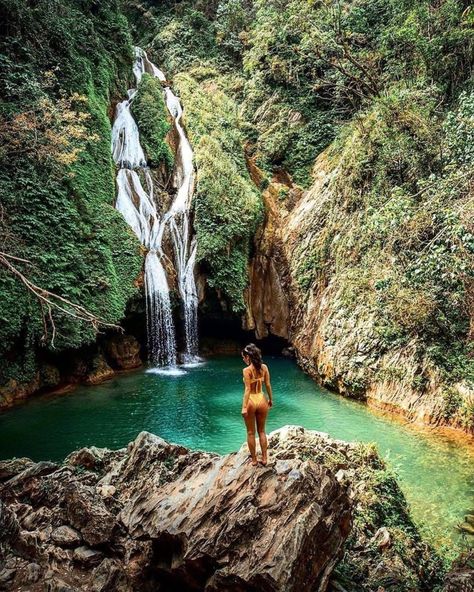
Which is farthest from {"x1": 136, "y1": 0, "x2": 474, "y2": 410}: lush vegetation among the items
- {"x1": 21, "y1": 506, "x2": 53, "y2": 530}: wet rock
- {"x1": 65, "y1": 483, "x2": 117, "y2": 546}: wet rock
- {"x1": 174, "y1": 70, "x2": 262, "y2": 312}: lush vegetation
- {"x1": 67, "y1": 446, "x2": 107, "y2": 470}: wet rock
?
{"x1": 21, "y1": 506, "x2": 53, "y2": 530}: wet rock

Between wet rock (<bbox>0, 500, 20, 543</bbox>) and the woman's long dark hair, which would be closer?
wet rock (<bbox>0, 500, 20, 543</bbox>)

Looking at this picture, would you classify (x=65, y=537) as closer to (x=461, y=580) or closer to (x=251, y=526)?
(x=251, y=526)

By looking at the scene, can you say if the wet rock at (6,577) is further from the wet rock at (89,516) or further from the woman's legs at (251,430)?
the woman's legs at (251,430)

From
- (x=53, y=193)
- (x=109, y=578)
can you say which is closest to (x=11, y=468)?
(x=109, y=578)

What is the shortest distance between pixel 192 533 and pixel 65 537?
1.51 meters

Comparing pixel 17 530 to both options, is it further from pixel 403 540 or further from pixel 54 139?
pixel 54 139

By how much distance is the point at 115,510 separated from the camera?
5.34m

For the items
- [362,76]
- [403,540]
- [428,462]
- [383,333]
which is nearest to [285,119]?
[362,76]

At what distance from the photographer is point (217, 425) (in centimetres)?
1080

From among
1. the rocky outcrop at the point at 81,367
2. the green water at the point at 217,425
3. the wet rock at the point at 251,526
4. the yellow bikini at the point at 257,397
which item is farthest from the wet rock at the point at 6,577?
the rocky outcrop at the point at 81,367

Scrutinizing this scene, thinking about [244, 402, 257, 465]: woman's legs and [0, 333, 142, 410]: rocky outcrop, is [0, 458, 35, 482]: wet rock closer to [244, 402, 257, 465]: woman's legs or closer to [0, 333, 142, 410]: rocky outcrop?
[244, 402, 257, 465]: woman's legs

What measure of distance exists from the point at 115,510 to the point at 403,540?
12.7ft

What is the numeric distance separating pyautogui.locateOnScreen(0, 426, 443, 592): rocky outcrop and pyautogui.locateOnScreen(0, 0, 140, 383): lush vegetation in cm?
598

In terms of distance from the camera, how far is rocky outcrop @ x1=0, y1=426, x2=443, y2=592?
3908mm
